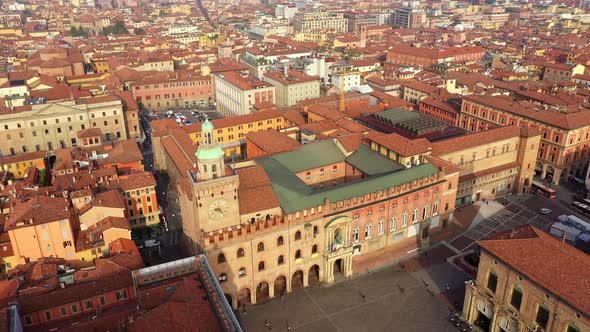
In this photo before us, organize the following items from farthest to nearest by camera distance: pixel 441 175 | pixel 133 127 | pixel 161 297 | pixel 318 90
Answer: pixel 318 90 → pixel 133 127 → pixel 441 175 → pixel 161 297

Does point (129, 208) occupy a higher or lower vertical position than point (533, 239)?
lower

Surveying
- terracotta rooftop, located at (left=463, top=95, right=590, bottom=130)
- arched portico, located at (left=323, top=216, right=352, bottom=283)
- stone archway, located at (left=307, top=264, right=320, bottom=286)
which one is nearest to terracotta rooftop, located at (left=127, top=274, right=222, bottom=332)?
stone archway, located at (left=307, top=264, right=320, bottom=286)

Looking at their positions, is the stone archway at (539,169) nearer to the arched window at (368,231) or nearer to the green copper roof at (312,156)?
the green copper roof at (312,156)

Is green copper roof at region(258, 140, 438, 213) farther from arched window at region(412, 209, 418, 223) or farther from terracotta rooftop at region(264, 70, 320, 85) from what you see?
terracotta rooftop at region(264, 70, 320, 85)

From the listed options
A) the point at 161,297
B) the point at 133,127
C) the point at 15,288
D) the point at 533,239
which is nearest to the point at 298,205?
the point at 161,297

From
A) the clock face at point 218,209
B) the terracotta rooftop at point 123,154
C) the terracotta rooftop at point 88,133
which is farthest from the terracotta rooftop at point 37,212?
the terracotta rooftop at point 88,133

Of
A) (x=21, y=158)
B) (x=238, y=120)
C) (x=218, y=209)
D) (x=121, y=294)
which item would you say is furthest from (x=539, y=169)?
(x=21, y=158)

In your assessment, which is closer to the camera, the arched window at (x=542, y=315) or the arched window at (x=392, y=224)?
the arched window at (x=542, y=315)

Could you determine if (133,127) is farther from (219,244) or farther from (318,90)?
(219,244)
